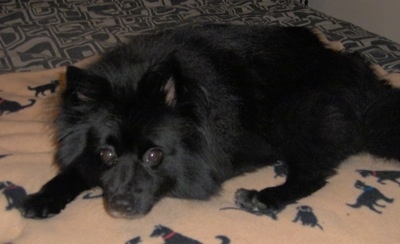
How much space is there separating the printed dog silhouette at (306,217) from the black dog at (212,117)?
10 cm

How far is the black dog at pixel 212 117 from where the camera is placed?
1974 millimetres

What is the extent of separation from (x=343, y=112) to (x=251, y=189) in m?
0.61

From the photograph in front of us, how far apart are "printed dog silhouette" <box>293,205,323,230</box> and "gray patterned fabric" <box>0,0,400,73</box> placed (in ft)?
5.73

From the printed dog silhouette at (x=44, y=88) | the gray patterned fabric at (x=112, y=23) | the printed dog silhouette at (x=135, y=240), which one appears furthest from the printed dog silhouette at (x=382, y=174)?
the printed dog silhouette at (x=44, y=88)

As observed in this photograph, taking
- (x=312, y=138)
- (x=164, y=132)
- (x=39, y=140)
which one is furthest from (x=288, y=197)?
(x=39, y=140)

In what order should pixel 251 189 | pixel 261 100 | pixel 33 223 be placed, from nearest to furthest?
pixel 33 223 → pixel 251 189 → pixel 261 100

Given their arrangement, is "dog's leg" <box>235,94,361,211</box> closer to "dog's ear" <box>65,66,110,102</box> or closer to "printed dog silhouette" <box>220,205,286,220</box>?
"printed dog silhouette" <box>220,205,286,220</box>

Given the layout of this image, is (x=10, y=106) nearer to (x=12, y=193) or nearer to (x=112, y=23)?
(x=12, y=193)

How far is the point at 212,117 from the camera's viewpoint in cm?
211

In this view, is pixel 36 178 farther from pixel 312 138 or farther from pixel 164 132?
pixel 312 138

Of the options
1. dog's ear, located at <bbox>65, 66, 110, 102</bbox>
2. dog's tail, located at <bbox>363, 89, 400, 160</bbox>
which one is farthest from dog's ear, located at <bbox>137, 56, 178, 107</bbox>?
dog's tail, located at <bbox>363, 89, 400, 160</bbox>

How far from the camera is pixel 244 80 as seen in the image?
7.82ft

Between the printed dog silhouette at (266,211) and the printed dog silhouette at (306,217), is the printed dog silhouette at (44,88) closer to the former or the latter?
the printed dog silhouette at (266,211)

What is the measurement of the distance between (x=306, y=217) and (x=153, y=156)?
27.9 inches
